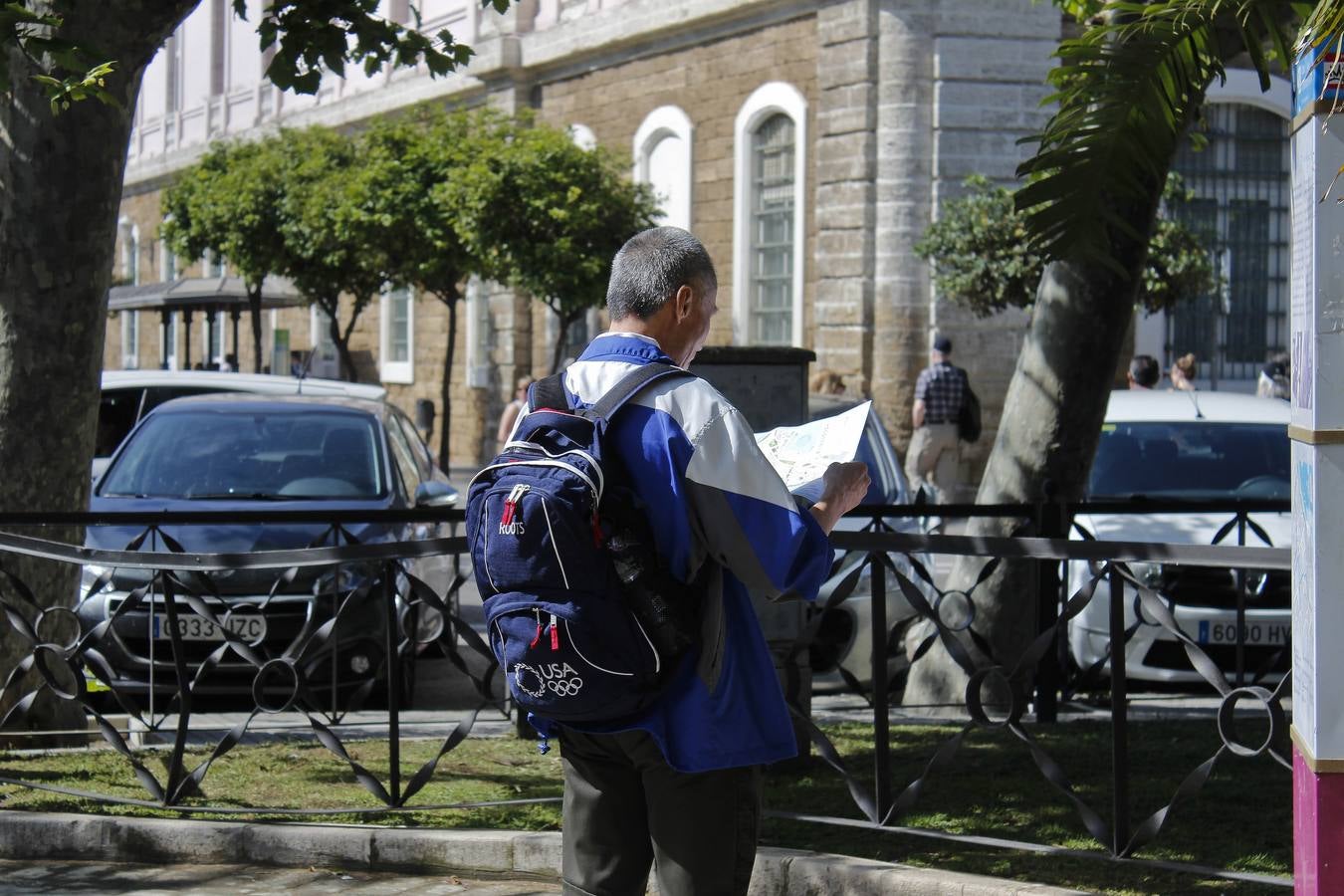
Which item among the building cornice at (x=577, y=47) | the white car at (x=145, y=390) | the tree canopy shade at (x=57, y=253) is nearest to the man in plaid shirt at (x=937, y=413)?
the white car at (x=145, y=390)

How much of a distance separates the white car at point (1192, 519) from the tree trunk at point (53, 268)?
4378mm

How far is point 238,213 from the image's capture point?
2722 centimetres

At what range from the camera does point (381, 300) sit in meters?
33.7

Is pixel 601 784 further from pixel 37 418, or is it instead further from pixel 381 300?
pixel 381 300

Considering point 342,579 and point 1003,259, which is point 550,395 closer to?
point 342,579

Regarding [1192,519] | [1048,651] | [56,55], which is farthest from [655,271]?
[1192,519]

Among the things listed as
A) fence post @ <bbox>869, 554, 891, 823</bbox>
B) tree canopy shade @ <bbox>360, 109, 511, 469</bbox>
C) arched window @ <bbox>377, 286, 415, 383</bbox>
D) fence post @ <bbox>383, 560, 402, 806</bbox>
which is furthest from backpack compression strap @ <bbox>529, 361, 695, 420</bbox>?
arched window @ <bbox>377, 286, 415, 383</bbox>

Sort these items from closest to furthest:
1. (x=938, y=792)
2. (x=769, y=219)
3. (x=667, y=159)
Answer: (x=938, y=792) → (x=769, y=219) → (x=667, y=159)

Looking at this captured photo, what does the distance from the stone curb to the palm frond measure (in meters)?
2.71

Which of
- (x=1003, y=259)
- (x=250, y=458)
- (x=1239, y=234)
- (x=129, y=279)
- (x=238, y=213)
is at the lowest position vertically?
(x=250, y=458)

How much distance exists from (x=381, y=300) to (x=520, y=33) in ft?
26.3

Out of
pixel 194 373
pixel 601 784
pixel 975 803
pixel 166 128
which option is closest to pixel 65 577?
pixel 975 803

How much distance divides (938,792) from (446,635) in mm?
1837

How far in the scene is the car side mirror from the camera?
371 inches
